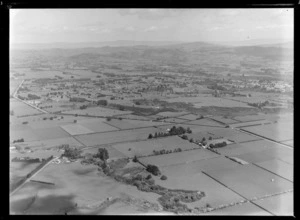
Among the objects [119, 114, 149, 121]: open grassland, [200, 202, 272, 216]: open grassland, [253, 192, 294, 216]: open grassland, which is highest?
[119, 114, 149, 121]: open grassland

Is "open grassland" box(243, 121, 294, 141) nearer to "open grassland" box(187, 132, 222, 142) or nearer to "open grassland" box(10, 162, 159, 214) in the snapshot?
"open grassland" box(187, 132, 222, 142)

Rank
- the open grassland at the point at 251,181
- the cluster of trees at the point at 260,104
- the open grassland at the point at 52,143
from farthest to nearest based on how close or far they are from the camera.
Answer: the cluster of trees at the point at 260,104, the open grassland at the point at 52,143, the open grassland at the point at 251,181

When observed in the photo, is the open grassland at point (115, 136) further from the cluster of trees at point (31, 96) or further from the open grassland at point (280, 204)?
the open grassland at point (280, 204)

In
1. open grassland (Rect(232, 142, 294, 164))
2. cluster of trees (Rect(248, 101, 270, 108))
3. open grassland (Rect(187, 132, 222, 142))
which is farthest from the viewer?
cluster of trees (Rect(248, 101, 270, 108))

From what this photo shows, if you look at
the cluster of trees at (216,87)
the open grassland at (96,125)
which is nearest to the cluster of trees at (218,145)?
the cluster of trees at (216,87)

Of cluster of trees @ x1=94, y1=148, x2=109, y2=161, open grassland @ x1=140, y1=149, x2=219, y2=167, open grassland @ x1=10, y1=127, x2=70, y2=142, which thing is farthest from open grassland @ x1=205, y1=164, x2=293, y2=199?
open grassland @ x1=10, y1=127, x2=70, y2=142
